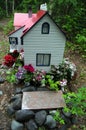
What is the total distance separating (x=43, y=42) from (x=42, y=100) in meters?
2.04

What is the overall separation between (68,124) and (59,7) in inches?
285

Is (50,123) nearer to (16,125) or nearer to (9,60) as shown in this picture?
(16,125)

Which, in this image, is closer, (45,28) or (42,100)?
(42,100)

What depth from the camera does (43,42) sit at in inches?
259

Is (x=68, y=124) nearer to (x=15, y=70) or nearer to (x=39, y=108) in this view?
(x=39, y=108)

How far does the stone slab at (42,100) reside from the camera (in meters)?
5.79

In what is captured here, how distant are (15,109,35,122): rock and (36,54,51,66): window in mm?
2131

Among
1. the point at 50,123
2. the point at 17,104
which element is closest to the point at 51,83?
the point at 17,104

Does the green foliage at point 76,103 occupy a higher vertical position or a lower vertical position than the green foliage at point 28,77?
lower

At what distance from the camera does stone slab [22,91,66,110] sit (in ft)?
19.0

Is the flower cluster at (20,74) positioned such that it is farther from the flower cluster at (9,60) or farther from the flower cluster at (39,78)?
the flower cluster at (9,60)

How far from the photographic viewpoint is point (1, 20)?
16656mm

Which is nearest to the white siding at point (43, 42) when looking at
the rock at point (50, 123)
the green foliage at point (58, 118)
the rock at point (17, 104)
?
the rock at point (17, 104)

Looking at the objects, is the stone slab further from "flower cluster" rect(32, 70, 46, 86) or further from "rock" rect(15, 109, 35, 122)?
"flower cluster" rect(32, 70, 46, 86)
